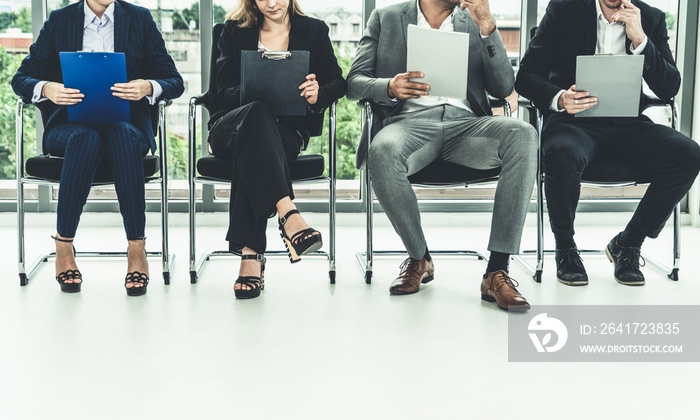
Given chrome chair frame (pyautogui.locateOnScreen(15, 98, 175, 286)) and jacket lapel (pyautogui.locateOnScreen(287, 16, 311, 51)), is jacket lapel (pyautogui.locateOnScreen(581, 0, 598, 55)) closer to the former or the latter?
jacket lapel (pyautogui.locateOnScreen(287, 16, 311, 51))

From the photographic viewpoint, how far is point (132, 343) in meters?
1.97

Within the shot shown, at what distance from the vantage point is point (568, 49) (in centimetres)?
273

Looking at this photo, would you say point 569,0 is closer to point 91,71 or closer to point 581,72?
point 581,72

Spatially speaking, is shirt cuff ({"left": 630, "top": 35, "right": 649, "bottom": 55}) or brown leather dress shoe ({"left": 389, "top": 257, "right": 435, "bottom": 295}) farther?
shirt cuff ({"left": 630, "top": 35, "right": 649, "bottom": 55})

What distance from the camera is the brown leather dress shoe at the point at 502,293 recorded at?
2240mm

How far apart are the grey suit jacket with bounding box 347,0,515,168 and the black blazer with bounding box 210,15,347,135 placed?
9 cm

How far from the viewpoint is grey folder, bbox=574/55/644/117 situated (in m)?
2.46

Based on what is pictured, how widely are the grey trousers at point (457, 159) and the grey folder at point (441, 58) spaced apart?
163 millimetres

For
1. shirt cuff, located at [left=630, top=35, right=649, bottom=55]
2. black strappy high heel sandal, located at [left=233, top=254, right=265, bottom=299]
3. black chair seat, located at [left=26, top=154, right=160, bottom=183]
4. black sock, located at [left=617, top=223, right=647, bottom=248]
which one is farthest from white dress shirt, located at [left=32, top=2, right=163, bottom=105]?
black sock, located at [left=617, top=223, right=647, bottom=248]

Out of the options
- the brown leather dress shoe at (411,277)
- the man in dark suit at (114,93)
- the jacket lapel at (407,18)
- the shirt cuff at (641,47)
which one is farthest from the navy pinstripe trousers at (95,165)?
the shirt cuff at (641,47)

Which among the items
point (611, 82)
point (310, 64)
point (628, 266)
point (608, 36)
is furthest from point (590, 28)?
point (310, 64)

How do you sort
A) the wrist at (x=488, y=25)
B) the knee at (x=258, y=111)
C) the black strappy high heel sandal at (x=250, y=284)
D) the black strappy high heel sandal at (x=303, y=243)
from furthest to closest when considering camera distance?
the wrist at (x=488, y=25) → the black strappy high heel sandal at (x=250, y=284) → the knee at (x=258, y=111) → the black strappy high heel sandal at (x=303, y=243)

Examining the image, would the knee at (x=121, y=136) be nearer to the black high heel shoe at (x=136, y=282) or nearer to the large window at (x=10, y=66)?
the black high heel shoe at (x=136, y=282)

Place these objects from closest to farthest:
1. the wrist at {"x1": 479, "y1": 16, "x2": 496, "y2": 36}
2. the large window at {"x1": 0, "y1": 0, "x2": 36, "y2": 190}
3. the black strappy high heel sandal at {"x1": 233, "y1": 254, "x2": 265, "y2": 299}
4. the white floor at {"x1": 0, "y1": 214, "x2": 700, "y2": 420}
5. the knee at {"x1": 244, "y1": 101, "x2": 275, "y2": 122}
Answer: the white floor at {"x1": 0, "y1": 214, "x2": 700, "y2": 420} → the knee at {"x1": 244, "y1": 101, "x2": 275, "y2": 122} → the black strappy high heel sandal at {"x1": 233, "y1": 254, "x2": 265, "y2": 299} → the wrist at {"x1": 479, "y1": 16, "x2": 496, "y2": 36} → the large window at {"x1": 0, "y1": 0, "x2": 36, "y2": 190}
